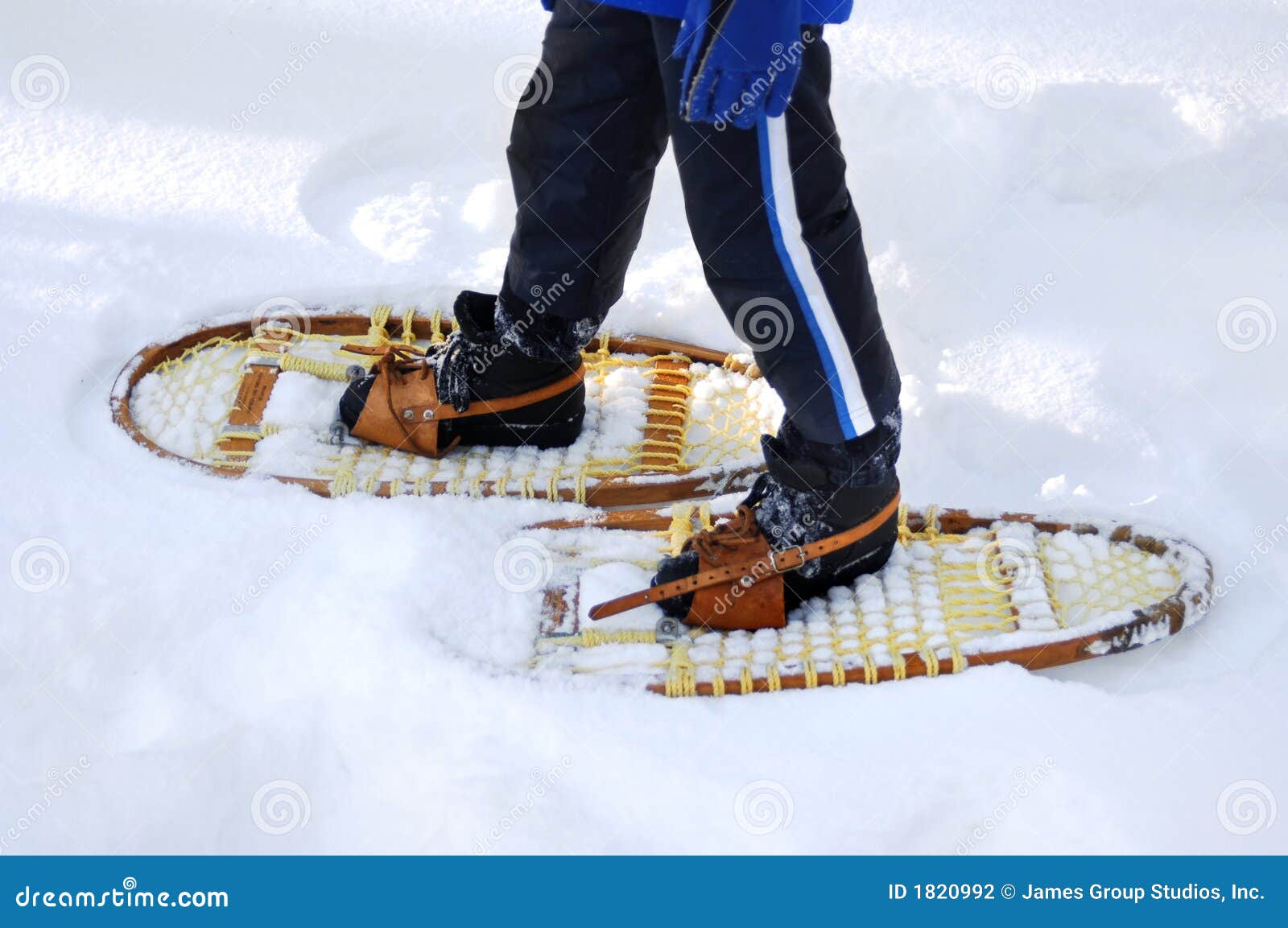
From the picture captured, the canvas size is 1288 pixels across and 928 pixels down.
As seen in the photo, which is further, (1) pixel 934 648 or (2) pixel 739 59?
(1) pixel 934 648

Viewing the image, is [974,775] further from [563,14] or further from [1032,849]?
[563,14]

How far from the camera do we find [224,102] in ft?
9.48

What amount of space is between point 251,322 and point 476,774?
1275 millimetres

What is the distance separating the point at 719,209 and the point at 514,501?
2.47 feet

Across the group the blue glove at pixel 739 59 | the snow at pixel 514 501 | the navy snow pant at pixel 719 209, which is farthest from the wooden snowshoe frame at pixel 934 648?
the blue glove at pixel 739 59

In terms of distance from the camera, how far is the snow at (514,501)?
5.09ft

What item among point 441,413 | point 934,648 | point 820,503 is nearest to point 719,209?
point 820,503

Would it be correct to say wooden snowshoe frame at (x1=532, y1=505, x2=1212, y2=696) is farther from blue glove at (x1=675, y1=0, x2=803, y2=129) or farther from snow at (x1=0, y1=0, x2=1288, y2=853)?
blue glove at (x1=675, y1=0, x2=803, y2=129)

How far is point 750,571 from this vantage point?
1791mm

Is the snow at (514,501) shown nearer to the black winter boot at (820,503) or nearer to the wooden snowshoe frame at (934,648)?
the wooden snowshoe frame at (934,648)

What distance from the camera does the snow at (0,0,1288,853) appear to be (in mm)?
1552

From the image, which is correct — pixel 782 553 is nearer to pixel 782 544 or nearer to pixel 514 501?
pixel 782 544

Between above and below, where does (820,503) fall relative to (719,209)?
below

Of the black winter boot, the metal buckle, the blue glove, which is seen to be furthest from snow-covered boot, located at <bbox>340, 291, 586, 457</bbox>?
the blue glove
